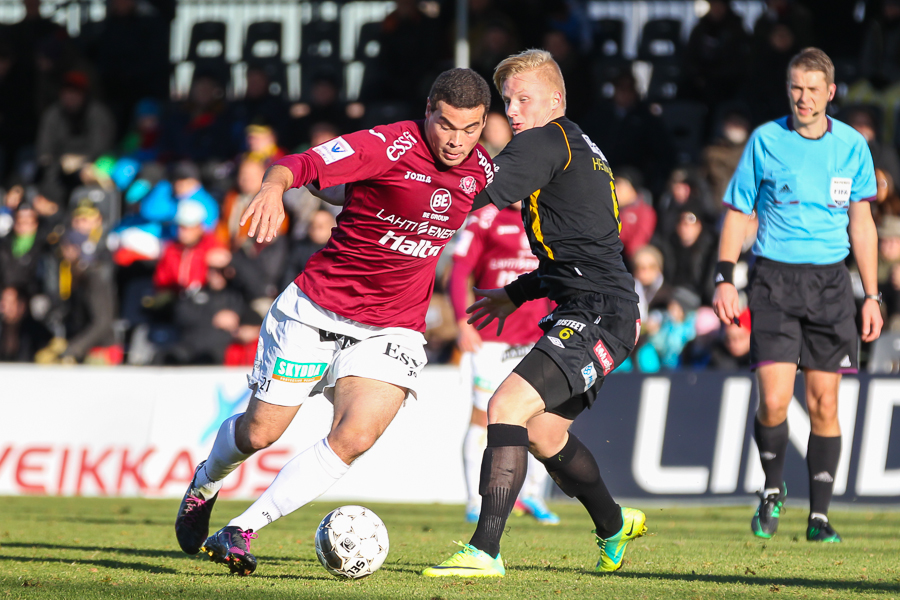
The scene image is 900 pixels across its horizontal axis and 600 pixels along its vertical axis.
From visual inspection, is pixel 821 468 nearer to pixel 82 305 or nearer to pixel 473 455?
pixel 473 455

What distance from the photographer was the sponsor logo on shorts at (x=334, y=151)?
4945mm

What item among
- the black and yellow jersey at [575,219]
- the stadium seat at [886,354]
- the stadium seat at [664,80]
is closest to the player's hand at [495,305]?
the black and yellow jersey at [575,219]

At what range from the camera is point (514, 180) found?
4910 millimetres

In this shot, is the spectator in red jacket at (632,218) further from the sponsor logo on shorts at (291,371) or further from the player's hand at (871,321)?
the sponsor logo on shorts at (291,371)

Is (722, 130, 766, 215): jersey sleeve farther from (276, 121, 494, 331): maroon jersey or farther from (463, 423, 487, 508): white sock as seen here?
(463, 423, 487, 508): white sock

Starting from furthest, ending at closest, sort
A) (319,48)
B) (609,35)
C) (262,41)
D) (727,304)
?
(262,41) < (319,48) < (609,35) < (727,304)

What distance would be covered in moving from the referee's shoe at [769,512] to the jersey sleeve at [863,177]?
182 cm

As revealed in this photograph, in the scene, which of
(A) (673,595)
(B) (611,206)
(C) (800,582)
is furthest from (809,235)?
(A) (673,595)

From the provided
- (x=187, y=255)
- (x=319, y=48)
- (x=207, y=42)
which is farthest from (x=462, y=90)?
(x=207, y=42)

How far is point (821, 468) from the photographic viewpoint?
700 centimetres

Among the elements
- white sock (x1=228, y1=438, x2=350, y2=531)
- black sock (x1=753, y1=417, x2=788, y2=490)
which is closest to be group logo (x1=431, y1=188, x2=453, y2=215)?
white sock (x1=228, y1=438, x2=350, y2=531)

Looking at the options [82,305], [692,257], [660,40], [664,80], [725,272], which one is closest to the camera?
[725,272]

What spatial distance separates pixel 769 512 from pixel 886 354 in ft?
15.3

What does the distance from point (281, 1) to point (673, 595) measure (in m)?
16.0
